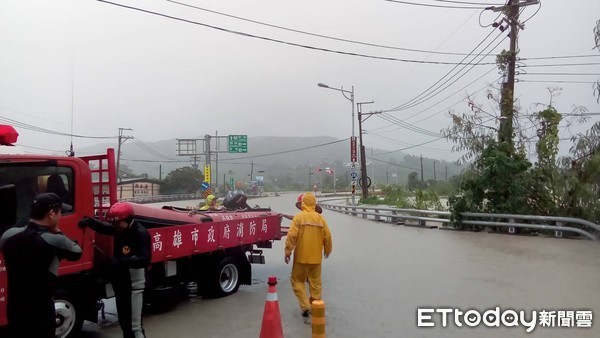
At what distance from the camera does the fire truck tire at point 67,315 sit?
529cm

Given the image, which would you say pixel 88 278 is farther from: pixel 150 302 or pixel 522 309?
pixel 522 309

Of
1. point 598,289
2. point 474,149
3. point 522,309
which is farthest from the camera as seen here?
point 474,149

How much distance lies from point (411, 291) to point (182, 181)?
53.4 metres

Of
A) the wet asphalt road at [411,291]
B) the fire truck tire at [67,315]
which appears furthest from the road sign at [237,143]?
the fire truck tire at [67,315]

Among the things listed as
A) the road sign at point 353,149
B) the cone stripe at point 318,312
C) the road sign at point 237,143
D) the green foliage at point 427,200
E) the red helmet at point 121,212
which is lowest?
the cone stripe at point 318,312

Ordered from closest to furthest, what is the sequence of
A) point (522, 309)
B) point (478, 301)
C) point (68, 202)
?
point (68, 202), point (522, 309), point (478, 301)

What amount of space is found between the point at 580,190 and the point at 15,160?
14894 mm

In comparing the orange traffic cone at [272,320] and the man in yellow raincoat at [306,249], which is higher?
the man in yellow raincoat at [306,249]

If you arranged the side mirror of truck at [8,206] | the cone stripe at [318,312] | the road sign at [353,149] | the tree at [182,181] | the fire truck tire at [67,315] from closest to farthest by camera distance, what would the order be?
1. the side mirror of truck at [8,206]
2. the cone stripe at [318,312]
3. the fire truck tire at [67,315]
4. the road sign at [353,149]
5. the tree at [182,181]

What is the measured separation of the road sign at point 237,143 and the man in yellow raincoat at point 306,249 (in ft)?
153

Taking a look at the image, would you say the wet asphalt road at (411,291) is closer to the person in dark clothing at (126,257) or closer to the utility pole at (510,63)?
the person in dark clothing at (126,257)

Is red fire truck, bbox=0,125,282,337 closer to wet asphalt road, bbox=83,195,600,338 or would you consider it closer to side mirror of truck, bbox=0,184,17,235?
side mirror of truck, bbox=0,184,17,235

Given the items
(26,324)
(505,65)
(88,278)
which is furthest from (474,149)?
(26,324)

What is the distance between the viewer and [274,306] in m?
5.22
